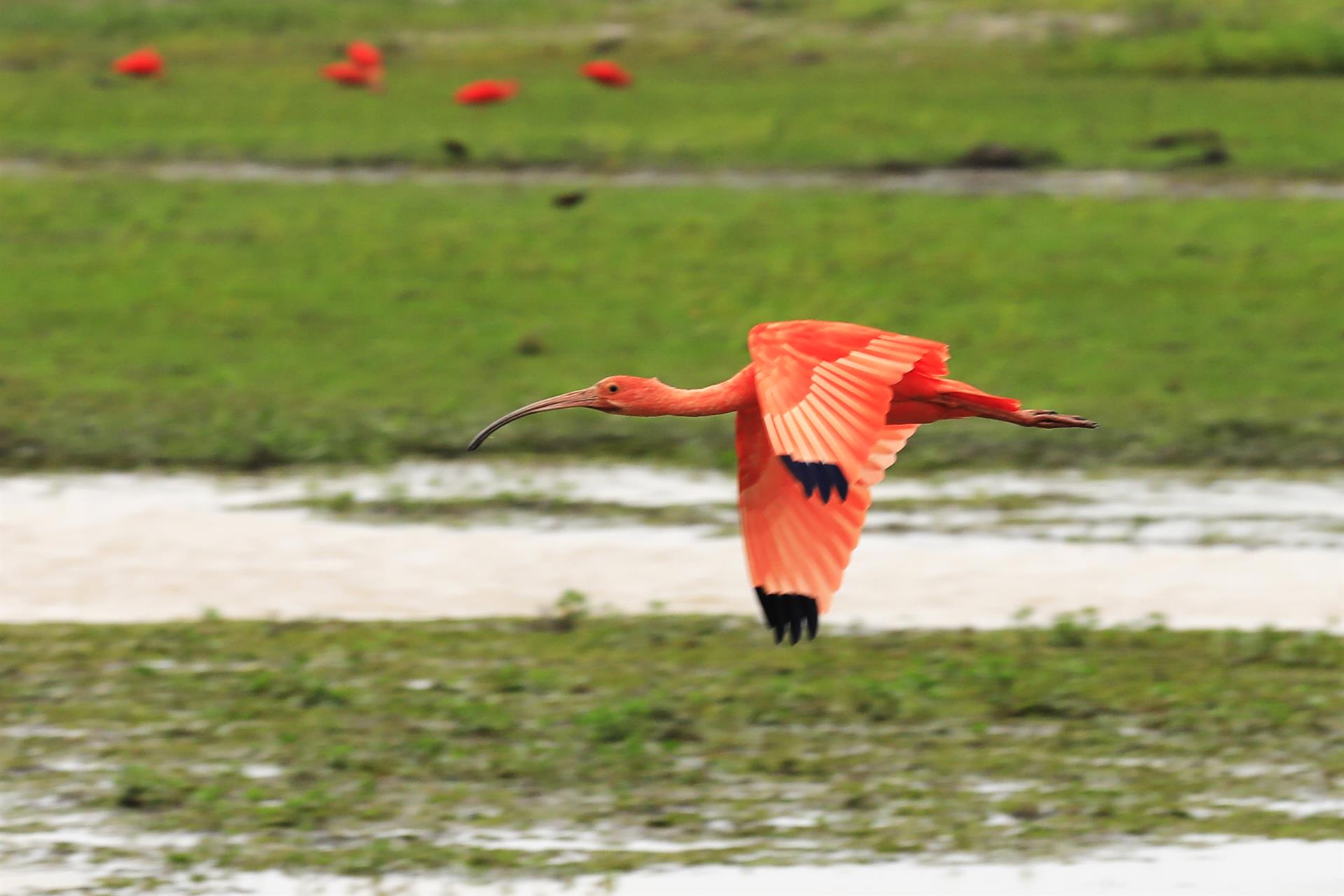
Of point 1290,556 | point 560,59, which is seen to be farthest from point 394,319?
point 560,59

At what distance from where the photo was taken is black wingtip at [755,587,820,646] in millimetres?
7039

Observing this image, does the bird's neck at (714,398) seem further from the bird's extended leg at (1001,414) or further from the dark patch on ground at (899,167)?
the dark patch on ground at (899,167)

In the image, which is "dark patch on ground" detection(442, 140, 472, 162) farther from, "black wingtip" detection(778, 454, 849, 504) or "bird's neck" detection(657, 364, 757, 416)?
"black wingtip" detection(778, 454, 849, 504)

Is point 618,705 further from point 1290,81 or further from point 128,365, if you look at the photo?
point 1290,81

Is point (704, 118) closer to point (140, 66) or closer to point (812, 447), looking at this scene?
point (140, 66)

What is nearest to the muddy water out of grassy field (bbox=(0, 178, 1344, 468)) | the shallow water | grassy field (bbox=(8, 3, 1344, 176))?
grassy field (bbox=(0, 178, 1344, 468))

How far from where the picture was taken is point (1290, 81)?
2528 cm

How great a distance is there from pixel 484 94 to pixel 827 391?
1865 centimetres

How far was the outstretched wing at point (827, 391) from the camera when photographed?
5973 millimetres

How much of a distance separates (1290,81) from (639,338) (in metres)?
10.7

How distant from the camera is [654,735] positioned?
9.99 metres

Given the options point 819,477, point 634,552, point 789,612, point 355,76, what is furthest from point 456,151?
point 819,477

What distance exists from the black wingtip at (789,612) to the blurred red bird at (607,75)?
18105mm

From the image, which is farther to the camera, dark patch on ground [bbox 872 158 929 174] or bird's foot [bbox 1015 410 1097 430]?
dark patch on ground [bbox 872 158 929 174]
